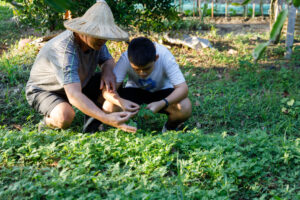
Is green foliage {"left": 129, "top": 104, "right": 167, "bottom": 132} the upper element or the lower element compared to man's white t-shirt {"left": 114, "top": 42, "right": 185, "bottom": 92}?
lower

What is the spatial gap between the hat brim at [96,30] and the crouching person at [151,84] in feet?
0.69

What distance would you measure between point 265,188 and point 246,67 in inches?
123

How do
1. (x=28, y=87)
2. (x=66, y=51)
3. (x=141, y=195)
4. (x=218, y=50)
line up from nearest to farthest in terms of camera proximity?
(x=141, y=195)
(x=66, y=51)
(x=28, y=87)
(x=218, y=50)

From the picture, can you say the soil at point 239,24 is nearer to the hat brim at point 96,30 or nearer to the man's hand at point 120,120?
the hat brim at point 96,30

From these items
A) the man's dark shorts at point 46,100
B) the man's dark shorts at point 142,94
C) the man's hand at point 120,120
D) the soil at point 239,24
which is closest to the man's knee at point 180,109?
the man's dark shorts at point 142,94

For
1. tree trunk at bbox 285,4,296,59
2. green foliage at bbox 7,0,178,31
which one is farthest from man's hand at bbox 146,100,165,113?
tree trunk at bbox 285,4,296,59

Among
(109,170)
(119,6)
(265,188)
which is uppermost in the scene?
(119,6)

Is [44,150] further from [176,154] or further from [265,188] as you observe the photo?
[265,188]

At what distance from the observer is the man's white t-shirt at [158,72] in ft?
11.3

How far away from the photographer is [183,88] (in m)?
3.43

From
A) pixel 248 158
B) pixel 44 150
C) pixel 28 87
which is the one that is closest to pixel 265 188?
pixel 248 158

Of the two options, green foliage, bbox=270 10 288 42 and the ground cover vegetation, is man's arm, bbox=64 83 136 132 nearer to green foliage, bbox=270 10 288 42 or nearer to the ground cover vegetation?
the ground cover vegetation

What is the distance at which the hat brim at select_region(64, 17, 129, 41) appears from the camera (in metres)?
2.99

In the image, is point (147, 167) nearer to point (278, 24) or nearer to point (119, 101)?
point (119, 101)
